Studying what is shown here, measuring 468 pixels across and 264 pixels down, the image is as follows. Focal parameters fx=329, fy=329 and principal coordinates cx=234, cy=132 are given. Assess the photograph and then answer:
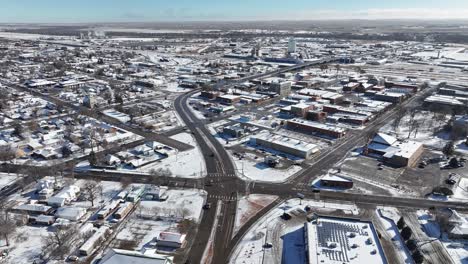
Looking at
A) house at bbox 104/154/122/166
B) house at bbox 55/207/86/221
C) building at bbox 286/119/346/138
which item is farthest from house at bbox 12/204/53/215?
building at bbox 286/119/346/138

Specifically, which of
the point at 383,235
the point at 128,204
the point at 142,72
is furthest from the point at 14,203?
the point at 142,72

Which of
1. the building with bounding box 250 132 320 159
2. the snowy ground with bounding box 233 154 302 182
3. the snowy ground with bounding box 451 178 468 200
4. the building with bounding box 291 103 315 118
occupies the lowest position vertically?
the snowy ground with bounding box 451 178 468 200

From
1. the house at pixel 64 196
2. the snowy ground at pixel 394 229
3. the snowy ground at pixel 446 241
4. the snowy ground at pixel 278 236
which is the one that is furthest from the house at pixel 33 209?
the snowy ground at pixel 446 241

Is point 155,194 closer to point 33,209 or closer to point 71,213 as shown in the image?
point 71,213

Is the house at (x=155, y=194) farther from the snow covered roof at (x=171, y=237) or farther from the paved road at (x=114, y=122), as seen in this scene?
the paved road at (x=114, y=122)

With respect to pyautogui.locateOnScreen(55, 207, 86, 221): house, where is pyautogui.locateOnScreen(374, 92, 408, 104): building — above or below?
above

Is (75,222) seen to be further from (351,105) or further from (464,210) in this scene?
(351,105)

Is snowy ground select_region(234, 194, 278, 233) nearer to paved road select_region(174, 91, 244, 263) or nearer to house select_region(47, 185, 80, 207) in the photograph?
paved road select_region(174, 91, 244, 263)
